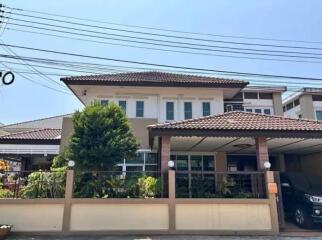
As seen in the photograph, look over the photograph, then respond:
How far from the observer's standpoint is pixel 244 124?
36.6ft

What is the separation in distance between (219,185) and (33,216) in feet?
19.9

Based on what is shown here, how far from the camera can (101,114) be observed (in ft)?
37.4

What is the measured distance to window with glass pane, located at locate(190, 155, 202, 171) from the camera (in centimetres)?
1572

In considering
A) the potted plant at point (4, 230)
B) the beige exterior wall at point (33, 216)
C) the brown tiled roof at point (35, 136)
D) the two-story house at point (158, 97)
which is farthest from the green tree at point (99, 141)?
the brown tiled roof at point (35, 136)

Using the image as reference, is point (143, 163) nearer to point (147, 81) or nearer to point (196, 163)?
point (196, 163)

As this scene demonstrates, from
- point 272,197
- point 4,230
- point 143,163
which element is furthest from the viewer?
point 143,163

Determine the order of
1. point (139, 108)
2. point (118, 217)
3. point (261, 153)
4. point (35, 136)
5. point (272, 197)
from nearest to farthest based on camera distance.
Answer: point (118, 217) → point (272, 197) → point (261, 153) → point (139, 108) → point (35, 136)

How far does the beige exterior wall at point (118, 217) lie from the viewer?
31.0ft

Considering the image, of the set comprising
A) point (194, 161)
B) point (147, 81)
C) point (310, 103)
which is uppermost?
point (310, 103)

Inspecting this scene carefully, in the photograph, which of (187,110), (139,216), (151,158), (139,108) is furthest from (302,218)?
(139,108)

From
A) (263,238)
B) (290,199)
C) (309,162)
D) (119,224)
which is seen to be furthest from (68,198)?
(309,162)

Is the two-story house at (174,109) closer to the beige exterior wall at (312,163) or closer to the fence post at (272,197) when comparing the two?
the beige exterior wall at (312,163)

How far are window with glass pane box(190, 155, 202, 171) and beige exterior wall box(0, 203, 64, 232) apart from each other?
7.82m

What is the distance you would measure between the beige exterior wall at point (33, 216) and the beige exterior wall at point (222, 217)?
376 cm
